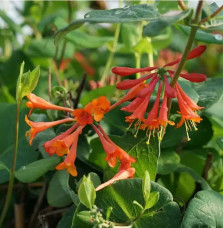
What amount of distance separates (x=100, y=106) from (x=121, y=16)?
137 mm

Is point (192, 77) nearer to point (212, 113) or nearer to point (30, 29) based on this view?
point (212, 113)

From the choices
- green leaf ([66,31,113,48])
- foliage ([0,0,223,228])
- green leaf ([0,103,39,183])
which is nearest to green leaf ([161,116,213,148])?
foliage ([0,0,223,228])

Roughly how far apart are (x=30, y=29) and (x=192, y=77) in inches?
31.1

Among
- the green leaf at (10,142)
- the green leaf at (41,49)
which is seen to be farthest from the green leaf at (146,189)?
the green leaf at (41,49)

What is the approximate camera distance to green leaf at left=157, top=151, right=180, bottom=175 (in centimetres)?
69

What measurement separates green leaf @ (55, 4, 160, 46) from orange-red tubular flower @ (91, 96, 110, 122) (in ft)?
0.34

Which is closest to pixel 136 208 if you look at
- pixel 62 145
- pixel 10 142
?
pixel 62 145

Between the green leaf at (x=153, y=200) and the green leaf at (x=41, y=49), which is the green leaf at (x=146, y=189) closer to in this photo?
the green leaf at (x=153, y=200)

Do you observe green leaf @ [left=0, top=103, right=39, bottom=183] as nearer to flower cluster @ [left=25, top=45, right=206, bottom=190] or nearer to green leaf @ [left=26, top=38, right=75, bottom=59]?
flower cluster @ [left=25, top=45, right=206, bottom=190]

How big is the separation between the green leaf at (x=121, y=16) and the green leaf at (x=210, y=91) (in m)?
0.19

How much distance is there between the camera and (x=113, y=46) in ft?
3.54

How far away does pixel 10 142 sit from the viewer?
82cm

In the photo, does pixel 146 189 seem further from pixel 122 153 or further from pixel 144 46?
pixel 144 46

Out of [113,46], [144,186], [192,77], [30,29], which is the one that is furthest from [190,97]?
[30,29]
